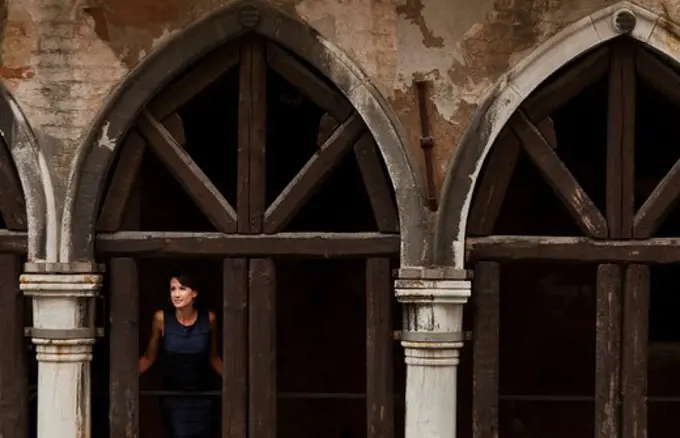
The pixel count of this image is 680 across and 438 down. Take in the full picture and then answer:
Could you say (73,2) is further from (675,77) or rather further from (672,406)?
(672,406)

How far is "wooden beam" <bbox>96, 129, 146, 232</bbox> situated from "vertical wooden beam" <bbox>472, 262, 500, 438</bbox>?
177 cm

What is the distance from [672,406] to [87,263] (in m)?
4.33

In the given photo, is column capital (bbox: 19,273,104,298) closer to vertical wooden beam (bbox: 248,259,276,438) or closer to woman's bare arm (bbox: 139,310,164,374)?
woman's bare arm (bbox: 139,310,164,374)

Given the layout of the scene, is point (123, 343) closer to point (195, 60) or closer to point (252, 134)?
point (252, 134)

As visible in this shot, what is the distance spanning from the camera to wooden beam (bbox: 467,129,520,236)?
613 centimetres

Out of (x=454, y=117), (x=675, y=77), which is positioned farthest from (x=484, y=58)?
(x=675, y=77)

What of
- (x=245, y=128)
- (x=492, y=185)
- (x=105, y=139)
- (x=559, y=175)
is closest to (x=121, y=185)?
(x=105, y=139)

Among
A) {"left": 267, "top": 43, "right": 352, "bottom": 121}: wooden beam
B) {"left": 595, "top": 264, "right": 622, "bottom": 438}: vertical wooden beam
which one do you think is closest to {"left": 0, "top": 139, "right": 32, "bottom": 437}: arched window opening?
{"left": 267, "top": 43, "right": 352, "bottom": 121}: wooden beam

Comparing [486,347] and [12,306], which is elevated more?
[12,306]

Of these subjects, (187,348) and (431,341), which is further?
(187,348)

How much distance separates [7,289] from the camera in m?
6.24

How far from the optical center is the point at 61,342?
19.9 feet

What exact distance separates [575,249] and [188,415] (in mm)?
2220

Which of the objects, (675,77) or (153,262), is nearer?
(675,77)
